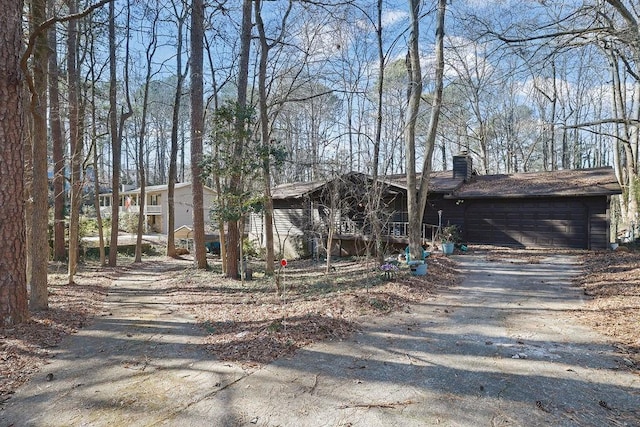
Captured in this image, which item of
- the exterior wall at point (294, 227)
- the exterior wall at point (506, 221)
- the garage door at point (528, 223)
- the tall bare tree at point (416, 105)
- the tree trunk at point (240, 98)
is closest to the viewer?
the tree trunk at point (240, 98)

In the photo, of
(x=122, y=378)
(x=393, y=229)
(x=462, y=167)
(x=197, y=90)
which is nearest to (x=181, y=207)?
(x=393, y=229)

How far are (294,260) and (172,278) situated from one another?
23.2ft

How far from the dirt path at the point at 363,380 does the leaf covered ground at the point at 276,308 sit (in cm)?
26

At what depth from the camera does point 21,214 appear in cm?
500

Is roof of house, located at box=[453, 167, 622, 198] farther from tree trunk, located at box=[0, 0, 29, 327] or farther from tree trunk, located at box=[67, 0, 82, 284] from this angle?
tree trunk, located at box=[0, 0, 29, 327]

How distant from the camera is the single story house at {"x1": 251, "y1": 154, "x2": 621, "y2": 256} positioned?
552 inches

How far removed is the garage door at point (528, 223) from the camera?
1452 centimetres

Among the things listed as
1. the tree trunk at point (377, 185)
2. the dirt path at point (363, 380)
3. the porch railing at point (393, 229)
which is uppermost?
the tree trunk at point (377, 185)

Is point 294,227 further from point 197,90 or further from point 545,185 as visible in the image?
point 545,185

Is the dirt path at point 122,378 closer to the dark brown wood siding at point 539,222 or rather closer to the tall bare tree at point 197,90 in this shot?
the tall bare tree at point 197,90

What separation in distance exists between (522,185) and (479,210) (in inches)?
81.3

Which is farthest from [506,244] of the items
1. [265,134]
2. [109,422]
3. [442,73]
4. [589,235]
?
[109,422]

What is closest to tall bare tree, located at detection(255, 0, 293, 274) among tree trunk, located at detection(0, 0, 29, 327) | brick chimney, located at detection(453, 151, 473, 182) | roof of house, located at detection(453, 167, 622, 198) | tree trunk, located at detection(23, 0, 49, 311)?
tree trunk, located at detection(23, 0, 49, 311)

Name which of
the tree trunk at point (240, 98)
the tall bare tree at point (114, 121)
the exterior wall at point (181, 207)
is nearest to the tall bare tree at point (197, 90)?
the tree trunk at point (240, 98)
